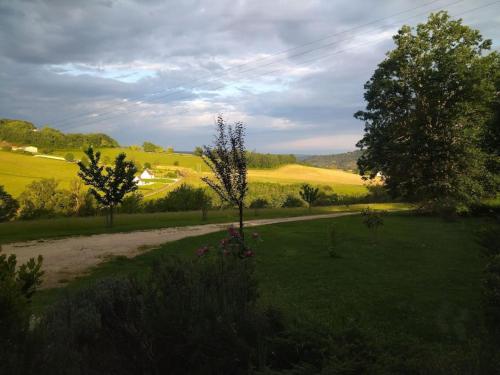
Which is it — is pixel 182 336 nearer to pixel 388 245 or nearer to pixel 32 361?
pixel 32 361

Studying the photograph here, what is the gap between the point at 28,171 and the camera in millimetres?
56250

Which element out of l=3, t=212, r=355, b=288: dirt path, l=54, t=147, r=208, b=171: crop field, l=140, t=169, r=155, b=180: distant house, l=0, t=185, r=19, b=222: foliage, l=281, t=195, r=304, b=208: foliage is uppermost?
l=54, t=147, r=208, b=171: crop field

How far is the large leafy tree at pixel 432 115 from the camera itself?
27.1m

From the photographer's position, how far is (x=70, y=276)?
36.9 ft

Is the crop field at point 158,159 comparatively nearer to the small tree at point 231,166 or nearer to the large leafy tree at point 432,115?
the large leafy tree at point 432,115

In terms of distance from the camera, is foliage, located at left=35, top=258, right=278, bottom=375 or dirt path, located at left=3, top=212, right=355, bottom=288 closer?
foliage, located at left=35, top=258, right=278, bottom=375

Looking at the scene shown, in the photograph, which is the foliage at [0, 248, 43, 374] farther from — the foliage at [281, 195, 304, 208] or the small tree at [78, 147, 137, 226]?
the foliage at [281, 195, 304, 208]

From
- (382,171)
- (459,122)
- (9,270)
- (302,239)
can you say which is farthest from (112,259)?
(459,122)

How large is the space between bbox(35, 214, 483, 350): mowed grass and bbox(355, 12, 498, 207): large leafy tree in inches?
468

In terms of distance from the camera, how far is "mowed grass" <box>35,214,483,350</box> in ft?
20.6

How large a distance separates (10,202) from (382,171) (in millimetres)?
33776

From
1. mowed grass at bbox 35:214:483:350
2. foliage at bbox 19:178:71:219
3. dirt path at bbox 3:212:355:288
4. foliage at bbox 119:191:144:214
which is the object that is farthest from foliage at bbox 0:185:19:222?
mowed grass at bbox 35:214:483:350

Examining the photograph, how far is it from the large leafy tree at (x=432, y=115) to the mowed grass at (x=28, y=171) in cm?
4198

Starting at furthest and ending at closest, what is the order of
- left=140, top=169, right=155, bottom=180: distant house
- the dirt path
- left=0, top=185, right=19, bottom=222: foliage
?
1. left=140, top=169, right=155, bottom=180: distant house
2. left=0, top=185, right=19, bottom=222: foliage
3. the dirt path
